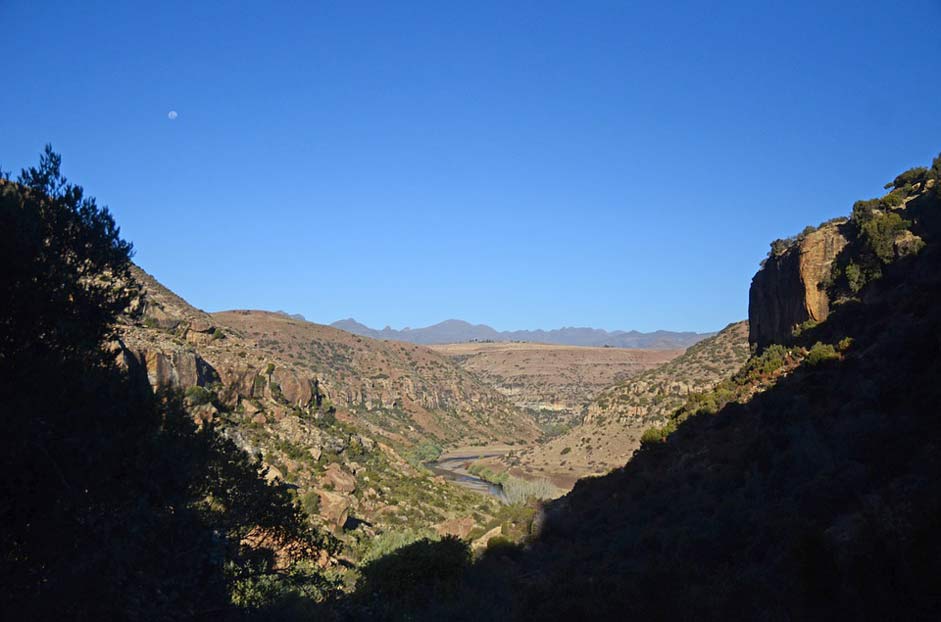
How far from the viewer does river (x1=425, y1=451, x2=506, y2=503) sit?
6065cm

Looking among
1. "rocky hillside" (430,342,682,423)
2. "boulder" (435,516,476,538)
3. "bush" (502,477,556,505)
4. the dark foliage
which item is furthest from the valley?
"rocky hillside" (430,342,682,423)

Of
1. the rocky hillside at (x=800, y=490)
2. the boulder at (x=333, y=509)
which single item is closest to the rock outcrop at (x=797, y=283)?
the rocky hillside at (x=800, y=490)

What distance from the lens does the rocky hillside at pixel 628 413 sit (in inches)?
2096

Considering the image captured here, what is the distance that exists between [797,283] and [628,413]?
27.0 metres

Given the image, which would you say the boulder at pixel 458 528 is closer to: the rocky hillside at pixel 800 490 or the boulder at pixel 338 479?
the rocky hillside at pixel 800 490

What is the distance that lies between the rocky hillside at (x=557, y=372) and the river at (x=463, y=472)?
38.2 metres

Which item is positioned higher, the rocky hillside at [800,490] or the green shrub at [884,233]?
the green shrub at [884,233]

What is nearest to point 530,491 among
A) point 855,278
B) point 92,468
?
point 855,278

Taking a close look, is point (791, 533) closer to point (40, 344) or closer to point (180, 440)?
point (180, 440)

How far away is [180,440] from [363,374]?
99744mm

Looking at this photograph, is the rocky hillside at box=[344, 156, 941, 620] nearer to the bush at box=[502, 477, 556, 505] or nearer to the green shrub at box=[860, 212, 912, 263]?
the green shrub at box=[860, 212, 912, 263]

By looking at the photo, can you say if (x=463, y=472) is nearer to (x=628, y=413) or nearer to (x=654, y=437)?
(x=628, y=413)

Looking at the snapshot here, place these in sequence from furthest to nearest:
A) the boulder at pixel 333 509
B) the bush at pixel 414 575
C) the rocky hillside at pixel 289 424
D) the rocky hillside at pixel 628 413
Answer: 1. the rocky hillside at pixel 628 413
2. the boulder at pixel 333 509
3. the rocky hillside at pixel 289 424
4. the bush at pixel 414 575

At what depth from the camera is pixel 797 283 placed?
1345 inches
